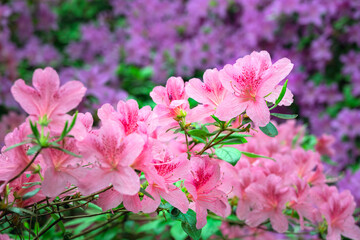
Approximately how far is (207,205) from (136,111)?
21 centimetres

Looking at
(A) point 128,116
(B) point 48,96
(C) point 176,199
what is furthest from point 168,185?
(B) point 48,96

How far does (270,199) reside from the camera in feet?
2.72

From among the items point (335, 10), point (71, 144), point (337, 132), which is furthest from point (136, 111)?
point (335, 10)

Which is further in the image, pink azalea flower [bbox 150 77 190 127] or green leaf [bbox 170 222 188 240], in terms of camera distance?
green leaf [bbox 170 222 188 240]

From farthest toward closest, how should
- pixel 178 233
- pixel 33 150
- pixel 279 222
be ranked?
1. pixel 178 233
2. pixel 279 222
3. pixel 33 150

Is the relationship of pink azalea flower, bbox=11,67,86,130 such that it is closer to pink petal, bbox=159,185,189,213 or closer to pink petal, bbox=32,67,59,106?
pink petal, bbox=32,67,59,106

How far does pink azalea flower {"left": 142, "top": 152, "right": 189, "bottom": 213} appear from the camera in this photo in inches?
23.0

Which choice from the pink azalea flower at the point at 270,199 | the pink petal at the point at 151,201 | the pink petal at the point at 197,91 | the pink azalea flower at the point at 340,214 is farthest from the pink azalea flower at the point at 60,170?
the pink azalea flower at the point at 340,214

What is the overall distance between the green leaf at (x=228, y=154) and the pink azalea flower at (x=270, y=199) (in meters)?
0.20

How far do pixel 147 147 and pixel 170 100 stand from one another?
145 mm

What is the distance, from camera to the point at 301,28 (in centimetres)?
263

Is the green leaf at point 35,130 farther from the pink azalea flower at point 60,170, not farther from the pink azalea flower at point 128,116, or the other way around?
the pink azalea flower at point 128,116

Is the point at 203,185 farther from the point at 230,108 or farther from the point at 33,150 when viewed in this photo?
the point at 33,150

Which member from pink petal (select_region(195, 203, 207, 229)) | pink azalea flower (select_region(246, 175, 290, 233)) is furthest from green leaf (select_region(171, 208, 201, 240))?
pink azalea flower (select_region(246, 175, 290, 233))
